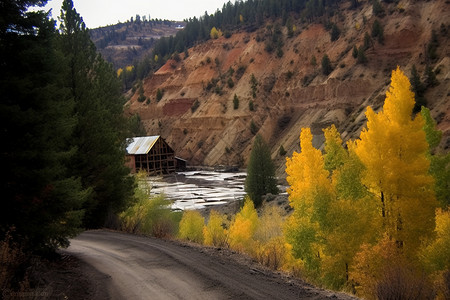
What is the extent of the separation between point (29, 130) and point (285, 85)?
93.6m

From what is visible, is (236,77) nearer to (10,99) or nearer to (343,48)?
(343,48)

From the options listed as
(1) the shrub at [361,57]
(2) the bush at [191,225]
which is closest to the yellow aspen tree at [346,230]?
(2) the bush at [191,225]

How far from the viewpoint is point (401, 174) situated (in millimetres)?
20047

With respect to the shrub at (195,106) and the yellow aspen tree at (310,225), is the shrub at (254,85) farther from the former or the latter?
the yellow aspen tree at (310,225)

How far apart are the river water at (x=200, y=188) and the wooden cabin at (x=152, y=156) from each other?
3.36 metres

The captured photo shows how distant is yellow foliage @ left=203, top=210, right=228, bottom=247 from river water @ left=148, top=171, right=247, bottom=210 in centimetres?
934

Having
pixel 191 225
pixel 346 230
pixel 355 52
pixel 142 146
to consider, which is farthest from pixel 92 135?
pixel 355 52

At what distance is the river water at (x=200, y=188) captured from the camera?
5409cm

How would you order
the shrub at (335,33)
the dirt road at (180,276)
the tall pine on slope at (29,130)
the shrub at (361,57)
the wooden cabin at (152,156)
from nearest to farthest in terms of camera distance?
the dirt road at (180,276), the tall pine on slope at (29,130), the shrub at (361,57), the wooden cabin at (152,156), the shrub at (335,33)

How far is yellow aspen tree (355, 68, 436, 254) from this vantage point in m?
20.0

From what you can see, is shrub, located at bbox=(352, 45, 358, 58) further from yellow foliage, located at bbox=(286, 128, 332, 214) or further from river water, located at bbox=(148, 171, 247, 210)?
yellow foliage, located at bbox=(286, 128, 332, 214)

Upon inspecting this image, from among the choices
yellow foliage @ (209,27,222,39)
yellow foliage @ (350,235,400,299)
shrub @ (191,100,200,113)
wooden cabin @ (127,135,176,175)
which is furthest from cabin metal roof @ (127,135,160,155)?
yellow foliage @ (209,27,222,39)

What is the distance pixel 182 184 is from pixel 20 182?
206 ft

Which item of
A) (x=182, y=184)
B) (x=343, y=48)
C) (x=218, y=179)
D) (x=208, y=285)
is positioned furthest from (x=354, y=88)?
(x=208, y=285)
